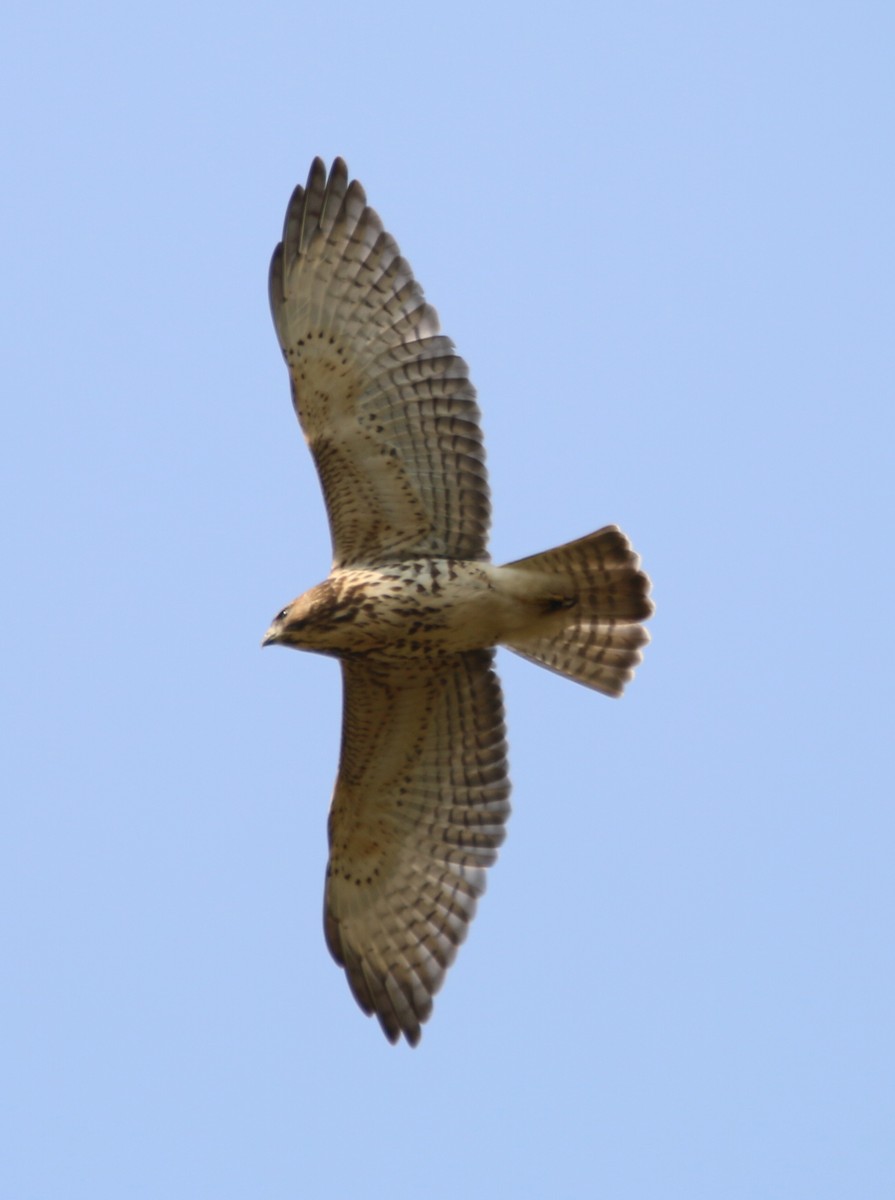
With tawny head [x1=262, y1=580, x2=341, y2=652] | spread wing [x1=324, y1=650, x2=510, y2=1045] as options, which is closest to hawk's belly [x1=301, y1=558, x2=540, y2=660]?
tawny head [x1=262, y1=580, x2=341, y2=652]

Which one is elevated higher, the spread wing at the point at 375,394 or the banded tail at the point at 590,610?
the spread wing at the point at 375,394

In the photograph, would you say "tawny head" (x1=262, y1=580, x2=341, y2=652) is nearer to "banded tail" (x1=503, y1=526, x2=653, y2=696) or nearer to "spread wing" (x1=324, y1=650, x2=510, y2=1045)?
"spread wing" (x1=324, y1=650, x2=510, y2=1045)

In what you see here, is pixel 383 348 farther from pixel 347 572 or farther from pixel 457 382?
pixel 347 572

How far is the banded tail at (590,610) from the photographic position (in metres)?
11.0

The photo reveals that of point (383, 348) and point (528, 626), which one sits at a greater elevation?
point (383, 348)

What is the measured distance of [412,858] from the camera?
457 inches

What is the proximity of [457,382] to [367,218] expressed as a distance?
98cm

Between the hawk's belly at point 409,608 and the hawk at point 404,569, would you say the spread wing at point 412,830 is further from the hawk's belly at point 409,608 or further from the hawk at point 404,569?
Result: the hawk's belly at point 409,608

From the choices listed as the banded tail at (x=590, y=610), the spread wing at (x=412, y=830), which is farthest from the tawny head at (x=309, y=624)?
the banded tail at (x=590, y=610)

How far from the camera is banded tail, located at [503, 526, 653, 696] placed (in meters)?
11.0

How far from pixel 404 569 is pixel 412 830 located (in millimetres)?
1609

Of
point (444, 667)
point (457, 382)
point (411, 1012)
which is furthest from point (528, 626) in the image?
point (411, 1012)

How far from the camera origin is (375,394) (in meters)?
10.8

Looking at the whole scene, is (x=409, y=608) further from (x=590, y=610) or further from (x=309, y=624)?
(x=590, y=610)
